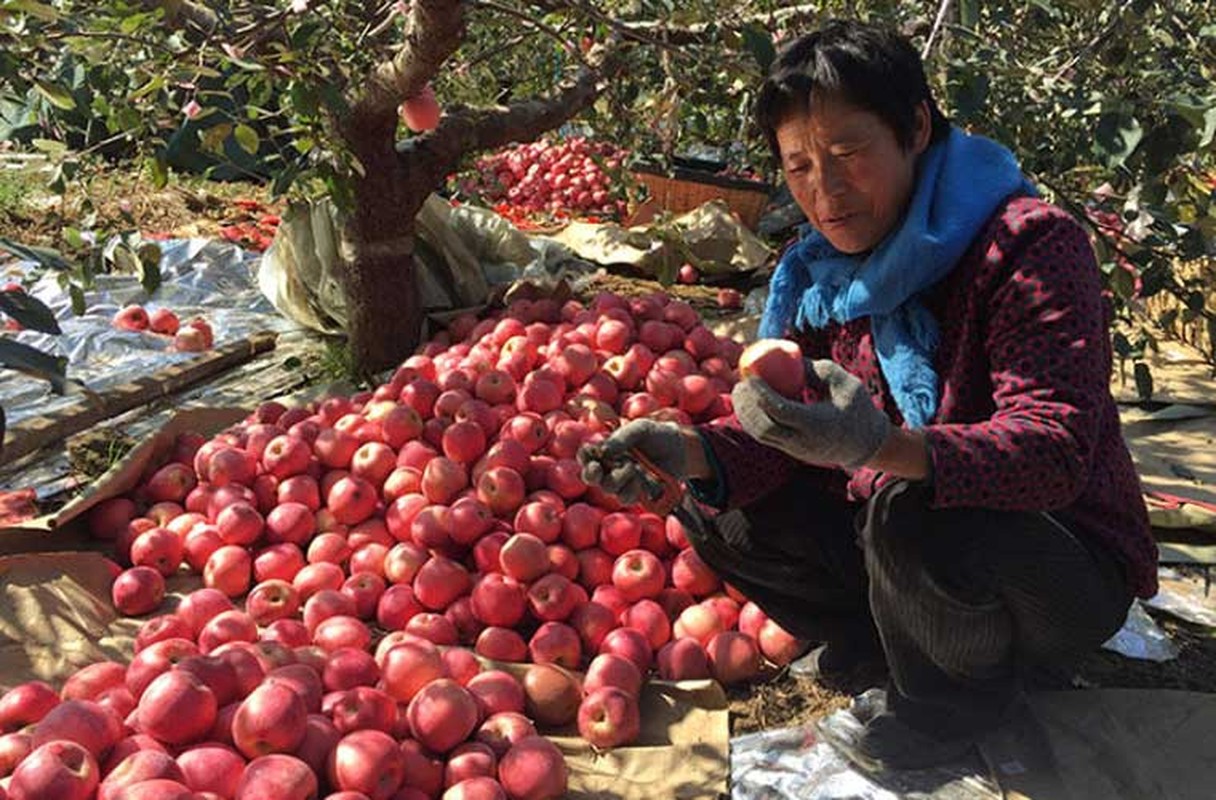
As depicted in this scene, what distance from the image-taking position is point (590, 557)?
2.74m

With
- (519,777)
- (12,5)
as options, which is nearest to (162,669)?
(519,777)

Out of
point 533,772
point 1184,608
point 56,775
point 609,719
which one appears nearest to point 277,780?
point 56,775

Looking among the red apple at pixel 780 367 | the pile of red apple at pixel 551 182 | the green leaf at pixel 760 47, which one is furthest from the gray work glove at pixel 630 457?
the pile of red apple at pixel 551 182

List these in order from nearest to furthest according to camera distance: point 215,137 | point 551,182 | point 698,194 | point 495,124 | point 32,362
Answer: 1. point 32,362
2. point 215,137
3. point 495,124
4. point 698,194
5. point 551,182

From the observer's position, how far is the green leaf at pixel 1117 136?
176cm

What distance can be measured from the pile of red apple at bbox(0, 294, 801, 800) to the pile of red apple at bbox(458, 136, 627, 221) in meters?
4.54

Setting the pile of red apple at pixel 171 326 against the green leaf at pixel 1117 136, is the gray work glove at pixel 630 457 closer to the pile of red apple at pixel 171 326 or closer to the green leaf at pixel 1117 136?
the green leaf at pixel 1117 136

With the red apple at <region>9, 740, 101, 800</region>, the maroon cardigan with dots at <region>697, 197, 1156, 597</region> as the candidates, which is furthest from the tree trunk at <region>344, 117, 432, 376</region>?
the red apple at <region>9, 740, 101, 800</region>

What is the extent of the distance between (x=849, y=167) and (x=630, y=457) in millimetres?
636

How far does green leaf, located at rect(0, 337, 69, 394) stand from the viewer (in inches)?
43.3

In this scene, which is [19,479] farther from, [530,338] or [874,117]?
[874,117]

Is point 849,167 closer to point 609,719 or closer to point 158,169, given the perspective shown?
point 609,719

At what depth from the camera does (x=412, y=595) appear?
2584 millimetres

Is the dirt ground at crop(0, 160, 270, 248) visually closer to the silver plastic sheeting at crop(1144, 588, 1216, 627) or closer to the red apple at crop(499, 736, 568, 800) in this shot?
the red apple at crop(499, 736, 568, 800)
